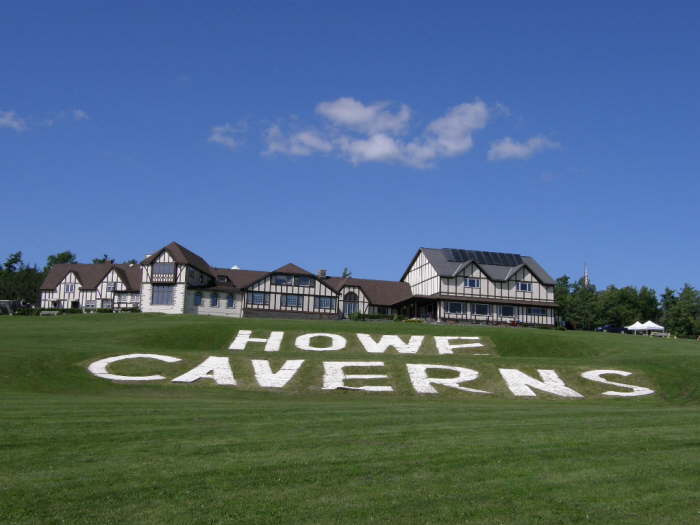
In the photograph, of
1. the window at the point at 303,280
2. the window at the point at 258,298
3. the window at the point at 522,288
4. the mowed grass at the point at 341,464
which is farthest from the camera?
the window at the point at 522,288

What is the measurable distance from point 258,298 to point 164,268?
1274 cm

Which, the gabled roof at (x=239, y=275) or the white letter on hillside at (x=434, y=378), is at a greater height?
the gabled roof at (x=239, y=275)

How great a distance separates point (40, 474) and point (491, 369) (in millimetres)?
27655

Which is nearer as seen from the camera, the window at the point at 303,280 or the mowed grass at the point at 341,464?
the mowed grass at the point at 341,464

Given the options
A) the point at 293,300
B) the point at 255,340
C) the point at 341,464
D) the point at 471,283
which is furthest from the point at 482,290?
the point at 341,464

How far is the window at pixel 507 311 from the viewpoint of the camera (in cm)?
8794

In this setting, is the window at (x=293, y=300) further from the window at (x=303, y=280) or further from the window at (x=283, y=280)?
the window at (x=303, y=280)

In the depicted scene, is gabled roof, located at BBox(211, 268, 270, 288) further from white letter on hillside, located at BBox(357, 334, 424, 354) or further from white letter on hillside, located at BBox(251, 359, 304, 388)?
white letter on hillside, located at BBox(251, 359, 304, 388)

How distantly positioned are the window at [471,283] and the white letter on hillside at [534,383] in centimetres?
5256

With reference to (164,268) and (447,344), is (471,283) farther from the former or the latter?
(164,268)

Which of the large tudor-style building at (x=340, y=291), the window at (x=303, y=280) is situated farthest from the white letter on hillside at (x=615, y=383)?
the window at (x=303, y=280)

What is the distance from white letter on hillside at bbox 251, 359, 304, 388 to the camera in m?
32.2

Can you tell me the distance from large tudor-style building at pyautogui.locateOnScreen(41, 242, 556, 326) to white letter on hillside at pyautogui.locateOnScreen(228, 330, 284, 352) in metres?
35.8

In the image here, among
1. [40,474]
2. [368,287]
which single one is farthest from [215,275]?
[40,474]
